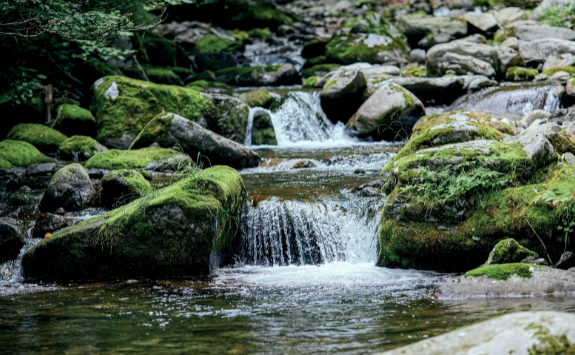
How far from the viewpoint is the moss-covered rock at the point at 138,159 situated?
1012 centimetres

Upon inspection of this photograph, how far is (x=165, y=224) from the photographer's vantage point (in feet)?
19.3

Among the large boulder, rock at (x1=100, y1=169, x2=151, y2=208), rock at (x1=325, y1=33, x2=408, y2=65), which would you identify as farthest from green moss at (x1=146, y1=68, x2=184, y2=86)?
the large boulder

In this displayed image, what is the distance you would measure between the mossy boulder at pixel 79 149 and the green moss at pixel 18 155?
0.52 metres

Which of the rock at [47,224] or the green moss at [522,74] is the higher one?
the green moss at [522,74]

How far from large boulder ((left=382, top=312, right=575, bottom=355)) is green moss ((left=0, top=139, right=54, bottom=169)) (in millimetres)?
11088

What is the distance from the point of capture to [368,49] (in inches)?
877

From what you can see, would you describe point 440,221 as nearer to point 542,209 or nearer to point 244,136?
point 542,209

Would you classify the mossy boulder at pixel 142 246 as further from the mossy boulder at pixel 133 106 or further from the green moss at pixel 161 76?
the green moss at pixel 161 76

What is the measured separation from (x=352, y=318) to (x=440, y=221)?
2.25 m

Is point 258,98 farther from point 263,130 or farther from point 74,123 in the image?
point 74,123

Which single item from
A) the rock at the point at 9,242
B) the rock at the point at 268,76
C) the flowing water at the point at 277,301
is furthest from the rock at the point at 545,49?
the rock at the point at 9,242

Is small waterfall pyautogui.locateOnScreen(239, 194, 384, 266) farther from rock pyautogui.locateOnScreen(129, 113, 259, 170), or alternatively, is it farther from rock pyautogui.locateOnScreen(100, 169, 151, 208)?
rock pyautogui.locateOnScreen(129, 113, 259, 170)

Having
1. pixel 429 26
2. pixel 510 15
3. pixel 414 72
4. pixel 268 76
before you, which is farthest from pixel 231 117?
pixel 510 15

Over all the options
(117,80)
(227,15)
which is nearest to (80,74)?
(117,80)
